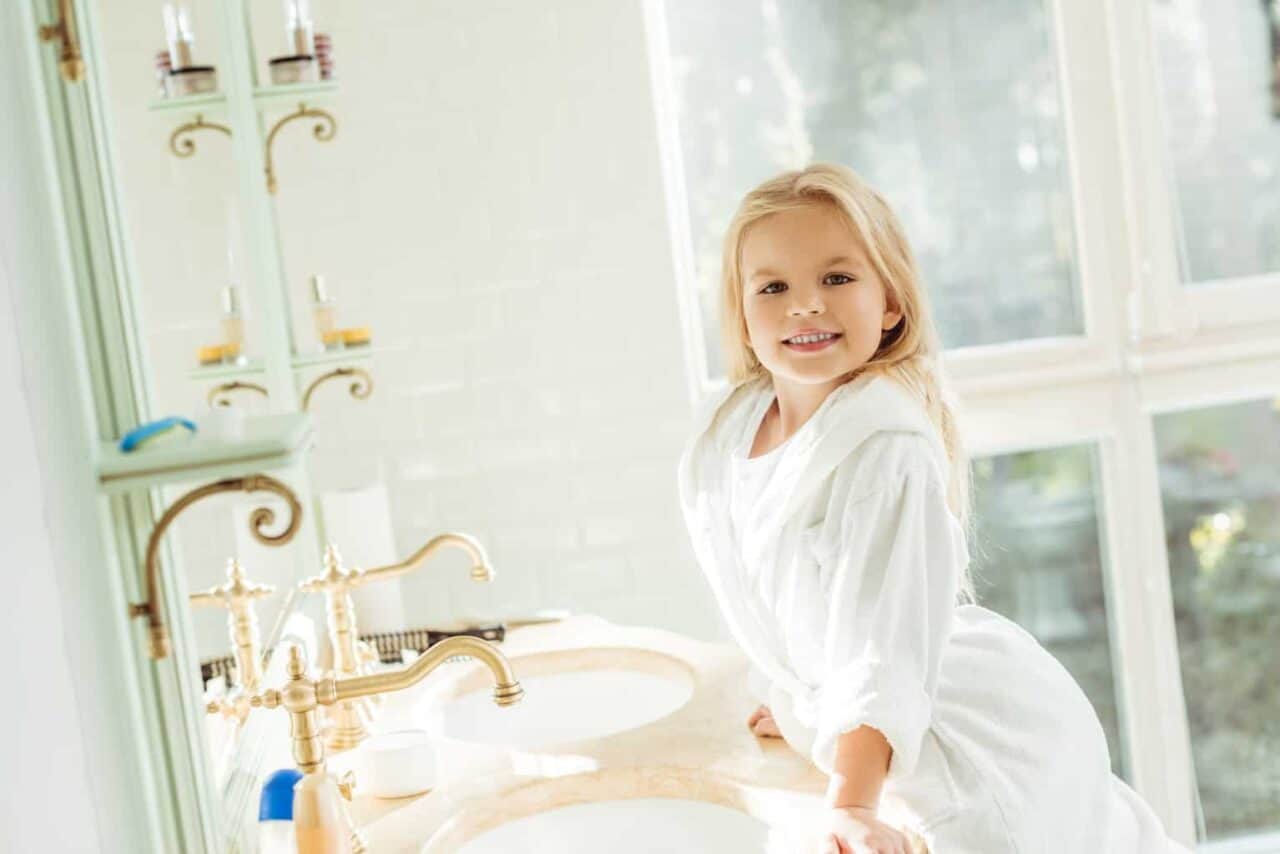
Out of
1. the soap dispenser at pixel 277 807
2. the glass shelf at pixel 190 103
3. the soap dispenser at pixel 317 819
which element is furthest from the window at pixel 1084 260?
the soap dispenser at pixel 317 819

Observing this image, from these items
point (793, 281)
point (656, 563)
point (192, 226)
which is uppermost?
point (192, 226)

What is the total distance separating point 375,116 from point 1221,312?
1.66 m

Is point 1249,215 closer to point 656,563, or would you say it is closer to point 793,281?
point 656,563

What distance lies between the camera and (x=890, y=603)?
1250 mm

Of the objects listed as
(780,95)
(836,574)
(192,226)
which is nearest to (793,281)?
(836,574)

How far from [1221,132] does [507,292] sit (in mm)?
1459

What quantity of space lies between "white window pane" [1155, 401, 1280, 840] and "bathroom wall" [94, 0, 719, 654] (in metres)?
1.09

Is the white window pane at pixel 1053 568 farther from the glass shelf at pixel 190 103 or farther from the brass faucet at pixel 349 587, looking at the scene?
the glass shelf at pixel 190 103

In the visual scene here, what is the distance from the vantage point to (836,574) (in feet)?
4.25

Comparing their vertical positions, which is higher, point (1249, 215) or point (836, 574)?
point (1249, 215)

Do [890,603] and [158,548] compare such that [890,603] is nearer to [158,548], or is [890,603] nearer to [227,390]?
[158,548]

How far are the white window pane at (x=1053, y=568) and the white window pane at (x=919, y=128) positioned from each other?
33cm

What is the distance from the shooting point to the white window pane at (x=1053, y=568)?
9.65ft

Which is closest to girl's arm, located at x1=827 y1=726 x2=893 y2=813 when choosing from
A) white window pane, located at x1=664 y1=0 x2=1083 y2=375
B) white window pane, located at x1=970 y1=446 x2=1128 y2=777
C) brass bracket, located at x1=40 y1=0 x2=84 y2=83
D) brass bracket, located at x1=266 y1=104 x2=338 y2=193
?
brass bracket, located at x1=40 y1=0 x2=84 y2=83
